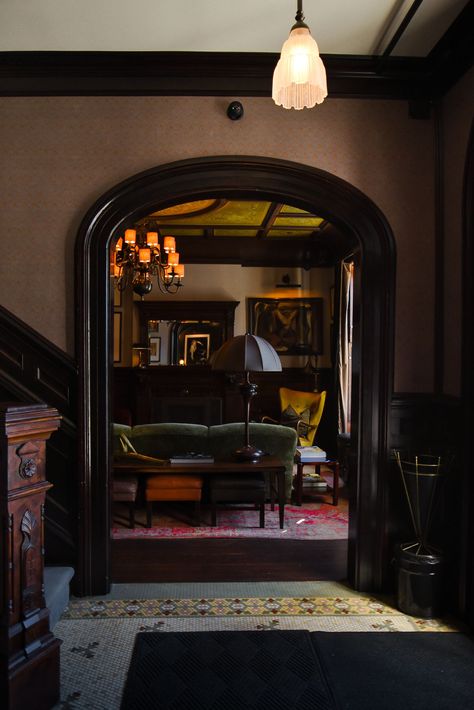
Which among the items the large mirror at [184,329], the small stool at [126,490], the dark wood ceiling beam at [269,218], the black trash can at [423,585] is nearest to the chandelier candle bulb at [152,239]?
the dark wood ceiling beam at [269,218]

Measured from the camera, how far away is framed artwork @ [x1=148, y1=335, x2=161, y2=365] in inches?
378

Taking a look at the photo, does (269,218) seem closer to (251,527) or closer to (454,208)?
(251,527)

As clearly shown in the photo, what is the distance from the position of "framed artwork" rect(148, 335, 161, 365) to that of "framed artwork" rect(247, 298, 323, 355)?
1506mm

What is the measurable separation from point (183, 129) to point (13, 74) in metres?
1.14

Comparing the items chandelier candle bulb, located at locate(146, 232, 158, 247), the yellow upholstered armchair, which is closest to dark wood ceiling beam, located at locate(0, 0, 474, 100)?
chandelier candle bulb, located at locate(146, 232, 158, 247)

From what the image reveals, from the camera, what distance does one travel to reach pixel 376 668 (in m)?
2.91

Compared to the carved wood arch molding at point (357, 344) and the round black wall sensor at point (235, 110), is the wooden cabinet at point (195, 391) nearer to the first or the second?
the carved wood arch molding at point (357, 344)

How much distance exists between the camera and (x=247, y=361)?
5070 mm

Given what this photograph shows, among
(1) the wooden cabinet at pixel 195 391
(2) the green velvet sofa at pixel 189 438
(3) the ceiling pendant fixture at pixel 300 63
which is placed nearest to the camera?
(3) the ceiling pendant fixture at pixel 300 63

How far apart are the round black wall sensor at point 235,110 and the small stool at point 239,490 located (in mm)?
3018

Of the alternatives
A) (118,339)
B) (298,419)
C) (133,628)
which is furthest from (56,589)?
(118,339)

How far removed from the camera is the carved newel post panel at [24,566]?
7.91 ft

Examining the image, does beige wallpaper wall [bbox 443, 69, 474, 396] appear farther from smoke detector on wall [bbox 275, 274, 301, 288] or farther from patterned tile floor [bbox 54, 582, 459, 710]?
smoke detector on wall [bbox 275, 274, 301, 288]

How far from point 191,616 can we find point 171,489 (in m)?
1.83
